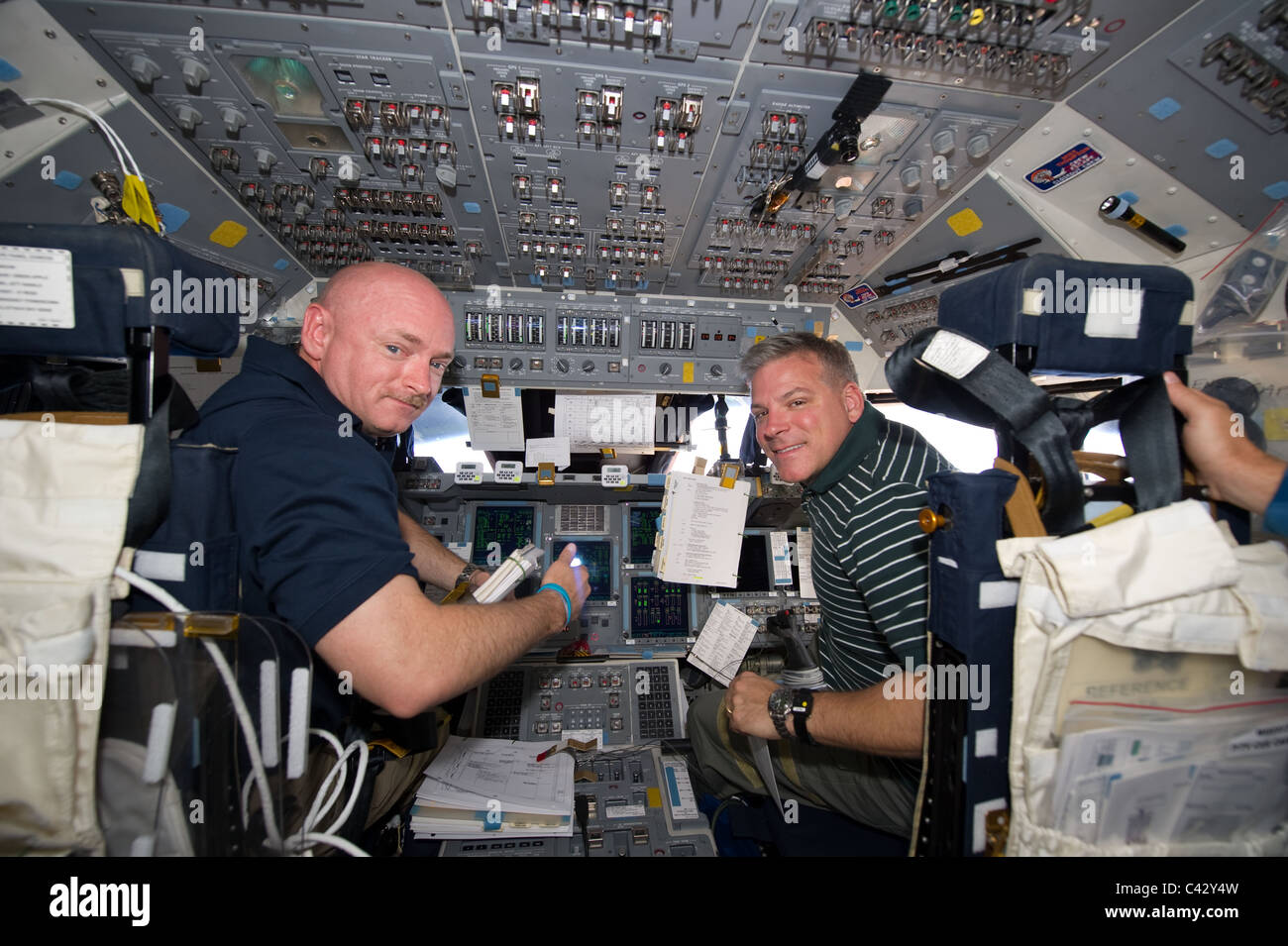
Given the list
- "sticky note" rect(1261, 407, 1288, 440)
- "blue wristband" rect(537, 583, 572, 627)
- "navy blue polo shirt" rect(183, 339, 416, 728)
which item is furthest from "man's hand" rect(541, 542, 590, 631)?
"sticky note" rect(1261, 407, 1288, 440)

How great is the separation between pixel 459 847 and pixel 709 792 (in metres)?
1.11

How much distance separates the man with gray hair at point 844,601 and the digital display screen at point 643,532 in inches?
35.4

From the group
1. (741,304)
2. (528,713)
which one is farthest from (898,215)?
(528,713)

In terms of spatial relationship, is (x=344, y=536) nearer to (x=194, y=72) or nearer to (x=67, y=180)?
(x=194, y=72)

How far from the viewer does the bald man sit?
3.09 feet

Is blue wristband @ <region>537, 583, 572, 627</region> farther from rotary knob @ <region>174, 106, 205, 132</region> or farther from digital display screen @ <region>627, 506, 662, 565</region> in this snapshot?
rotary knob @ <region>174, 106, 205, 132</region>

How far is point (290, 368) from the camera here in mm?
1308

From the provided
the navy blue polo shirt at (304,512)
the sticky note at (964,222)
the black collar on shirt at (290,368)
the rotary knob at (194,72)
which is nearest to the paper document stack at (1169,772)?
the navy blue polo shirt at (304,512)

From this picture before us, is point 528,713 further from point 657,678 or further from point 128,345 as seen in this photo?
point 128,345

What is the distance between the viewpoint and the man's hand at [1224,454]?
879 millimetres
